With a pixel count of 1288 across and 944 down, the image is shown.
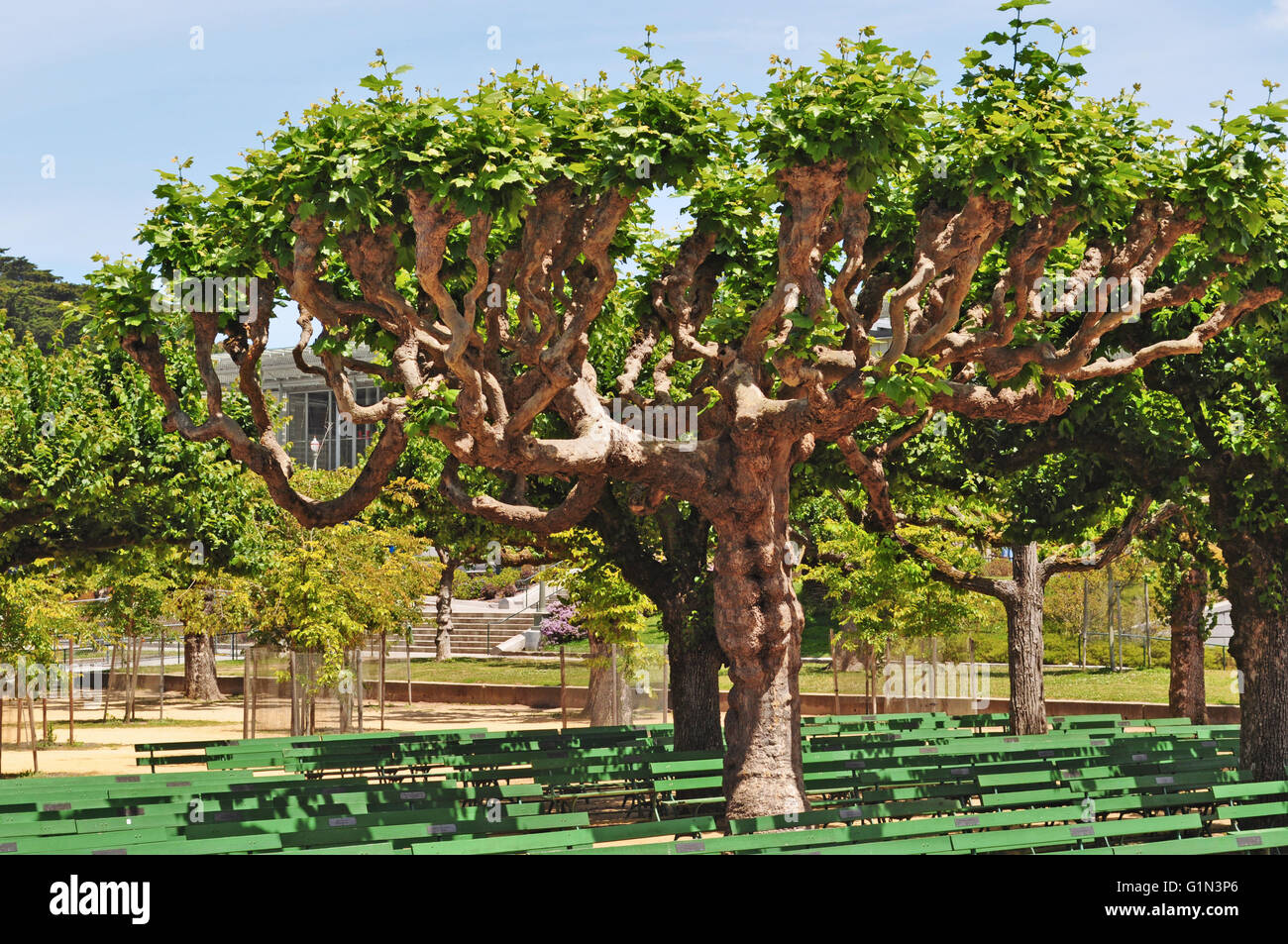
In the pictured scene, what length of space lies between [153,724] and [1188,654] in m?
25.9

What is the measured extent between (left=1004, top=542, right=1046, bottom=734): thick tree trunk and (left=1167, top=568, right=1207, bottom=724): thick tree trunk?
13.7ft

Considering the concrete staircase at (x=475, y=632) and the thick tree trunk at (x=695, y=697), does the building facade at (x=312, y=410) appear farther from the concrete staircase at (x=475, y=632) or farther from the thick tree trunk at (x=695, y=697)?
the thick tree trunk at (x=695, y=697)

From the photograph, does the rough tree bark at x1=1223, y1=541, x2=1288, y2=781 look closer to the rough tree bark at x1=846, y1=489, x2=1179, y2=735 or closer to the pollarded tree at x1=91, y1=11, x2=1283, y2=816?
the pollarded tree at x1=91, y1=11, x2=1283, y2=816

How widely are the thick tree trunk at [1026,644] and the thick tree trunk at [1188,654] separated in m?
4.18

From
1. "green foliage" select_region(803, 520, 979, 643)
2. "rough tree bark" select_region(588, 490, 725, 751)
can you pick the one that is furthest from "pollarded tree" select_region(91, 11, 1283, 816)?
"green foliage" select_region(803, 520, 979, 643)

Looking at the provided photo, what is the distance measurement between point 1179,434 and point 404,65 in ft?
33.2

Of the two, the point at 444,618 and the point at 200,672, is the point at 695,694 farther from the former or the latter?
the point at 444,618

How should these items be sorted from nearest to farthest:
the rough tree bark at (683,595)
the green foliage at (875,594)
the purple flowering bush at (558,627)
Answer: the rough tree bark at (683,595)
the green foliage at (875,594)
the purple flowering bush at (558,627)

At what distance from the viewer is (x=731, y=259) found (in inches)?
589

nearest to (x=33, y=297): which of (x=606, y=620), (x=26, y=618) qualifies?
(x=26, y=618)

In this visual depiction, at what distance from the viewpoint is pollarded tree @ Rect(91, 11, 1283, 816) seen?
1101 centimetres

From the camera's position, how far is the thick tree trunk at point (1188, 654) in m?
25.7

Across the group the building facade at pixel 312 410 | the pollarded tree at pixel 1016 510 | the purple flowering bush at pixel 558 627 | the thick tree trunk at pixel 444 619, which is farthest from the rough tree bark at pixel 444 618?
the pollarded tree at pixel 1016 510

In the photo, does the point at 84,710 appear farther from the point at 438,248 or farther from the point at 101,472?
the point at 438,248
